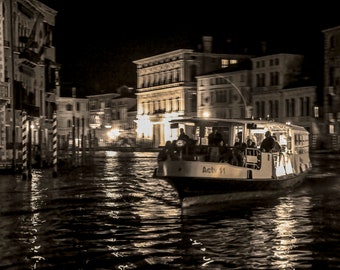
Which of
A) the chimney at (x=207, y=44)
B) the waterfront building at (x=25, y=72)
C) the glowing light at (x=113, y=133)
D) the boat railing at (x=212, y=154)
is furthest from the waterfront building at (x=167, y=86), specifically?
the boat railing at (x=212, y=154)

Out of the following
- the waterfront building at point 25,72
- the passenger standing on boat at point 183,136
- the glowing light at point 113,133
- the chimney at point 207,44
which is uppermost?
the chimney at point 207,44

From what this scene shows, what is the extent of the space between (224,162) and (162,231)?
7264 mm

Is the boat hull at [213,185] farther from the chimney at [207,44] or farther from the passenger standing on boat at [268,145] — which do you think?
the chimney at [207,44]

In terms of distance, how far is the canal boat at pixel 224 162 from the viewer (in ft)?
74.7

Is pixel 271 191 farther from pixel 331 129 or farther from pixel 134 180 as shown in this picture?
pixel 331 129

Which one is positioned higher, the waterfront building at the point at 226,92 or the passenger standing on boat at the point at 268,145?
the waterfront building at the point at 226,92

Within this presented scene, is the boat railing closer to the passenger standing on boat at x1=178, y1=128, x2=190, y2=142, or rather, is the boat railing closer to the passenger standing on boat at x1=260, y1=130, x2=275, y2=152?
the passenger standing on boat at x1=178, y1=128, x2=190, y2=142

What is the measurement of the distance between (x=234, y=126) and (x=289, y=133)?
478cm

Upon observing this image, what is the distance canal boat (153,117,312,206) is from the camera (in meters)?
22.8

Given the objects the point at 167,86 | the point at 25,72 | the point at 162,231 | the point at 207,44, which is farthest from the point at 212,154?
the point at 167,86

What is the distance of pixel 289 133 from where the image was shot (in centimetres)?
3117

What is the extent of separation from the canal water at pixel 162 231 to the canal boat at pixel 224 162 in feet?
1.79

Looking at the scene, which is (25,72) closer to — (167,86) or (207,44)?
(207,44)

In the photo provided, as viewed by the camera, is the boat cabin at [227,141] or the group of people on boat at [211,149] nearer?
the group of people on boat at [211,149]
